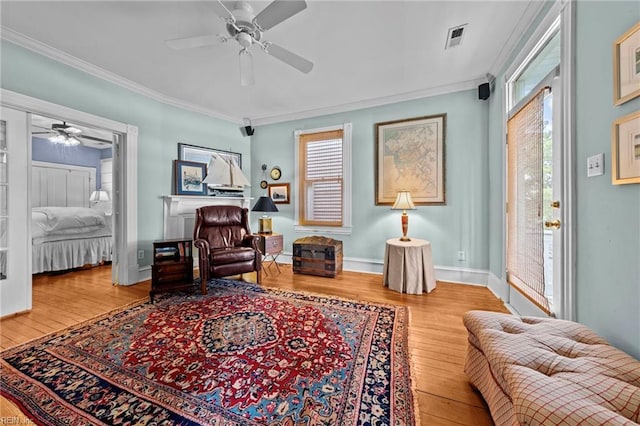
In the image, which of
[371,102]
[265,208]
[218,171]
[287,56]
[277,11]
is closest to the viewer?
[277,11]

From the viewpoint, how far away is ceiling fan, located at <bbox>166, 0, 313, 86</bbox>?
171 centimetres

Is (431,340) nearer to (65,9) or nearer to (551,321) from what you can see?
(551,321)

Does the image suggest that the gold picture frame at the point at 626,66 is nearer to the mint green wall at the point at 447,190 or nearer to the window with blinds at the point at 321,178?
the mint green wall at the point at 447,190

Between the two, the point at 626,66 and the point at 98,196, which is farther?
the point at 98,196

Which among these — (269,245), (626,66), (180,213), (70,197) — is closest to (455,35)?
(626,66)

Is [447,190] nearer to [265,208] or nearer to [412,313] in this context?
[412,313]

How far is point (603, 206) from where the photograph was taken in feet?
4.33

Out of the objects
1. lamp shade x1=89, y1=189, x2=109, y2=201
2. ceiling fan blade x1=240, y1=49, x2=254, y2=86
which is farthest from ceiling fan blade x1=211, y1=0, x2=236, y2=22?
lamp shade x1=89, y1=189, x2=109, y2=201

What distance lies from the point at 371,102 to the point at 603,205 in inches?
123

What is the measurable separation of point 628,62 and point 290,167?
3.90m

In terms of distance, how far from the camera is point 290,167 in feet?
14.8

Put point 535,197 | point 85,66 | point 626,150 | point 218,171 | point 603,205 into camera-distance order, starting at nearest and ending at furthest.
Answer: point 626,150, point 603,205, point 535,197, point 85,66, point 218,171

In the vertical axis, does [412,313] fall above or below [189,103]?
below

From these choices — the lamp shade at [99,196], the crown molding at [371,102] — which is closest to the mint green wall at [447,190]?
the crown molding at [371,102]
